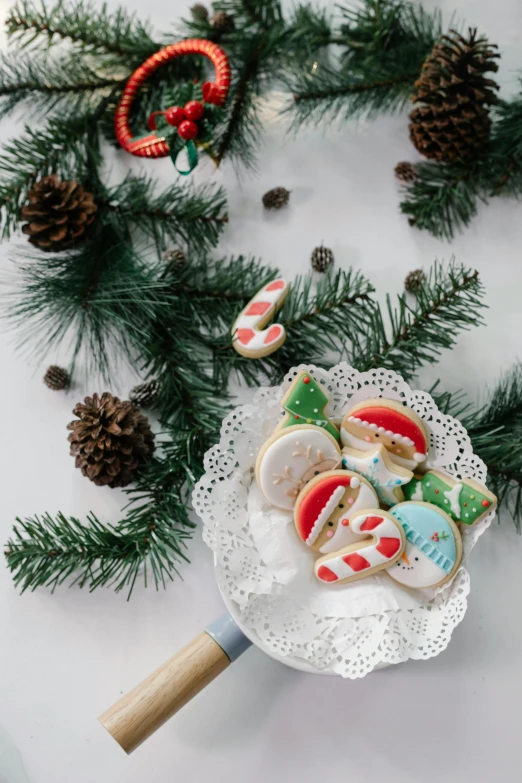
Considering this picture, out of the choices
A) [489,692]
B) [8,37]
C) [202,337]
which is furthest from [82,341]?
[489,692]

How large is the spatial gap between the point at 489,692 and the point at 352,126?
62 centimetres

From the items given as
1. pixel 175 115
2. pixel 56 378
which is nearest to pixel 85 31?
pixel 175 115

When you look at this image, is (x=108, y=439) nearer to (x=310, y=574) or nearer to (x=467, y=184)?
(x=310, y=574)

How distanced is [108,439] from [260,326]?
176 millimetres

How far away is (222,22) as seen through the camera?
786 millimetres

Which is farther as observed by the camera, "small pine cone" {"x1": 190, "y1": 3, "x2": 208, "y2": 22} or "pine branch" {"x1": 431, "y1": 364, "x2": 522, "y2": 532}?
"small pine cone" {"x1": 190, "y1": 3, "x2": 208, "y2": 22}

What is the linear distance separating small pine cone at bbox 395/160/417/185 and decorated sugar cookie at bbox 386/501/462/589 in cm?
39

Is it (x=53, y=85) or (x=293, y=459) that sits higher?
(x=53, y=85)

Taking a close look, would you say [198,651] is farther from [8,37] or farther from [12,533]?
[8,37]

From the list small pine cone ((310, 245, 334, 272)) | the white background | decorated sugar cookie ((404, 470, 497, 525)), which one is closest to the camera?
decorated sugar cookie ((404, 470, 497, 525))

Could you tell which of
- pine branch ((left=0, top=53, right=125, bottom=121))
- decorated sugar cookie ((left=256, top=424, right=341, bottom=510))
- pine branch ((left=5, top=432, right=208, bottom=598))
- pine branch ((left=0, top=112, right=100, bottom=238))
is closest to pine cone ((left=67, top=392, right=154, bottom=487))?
pine branch ((left=5, top=432, right=208, bottom=598))

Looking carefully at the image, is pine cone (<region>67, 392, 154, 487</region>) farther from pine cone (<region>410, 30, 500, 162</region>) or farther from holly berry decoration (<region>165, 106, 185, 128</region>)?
pine cone (<region>410, 30, 500, 162</region>)

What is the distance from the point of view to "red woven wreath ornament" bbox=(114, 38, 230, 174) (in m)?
0.70

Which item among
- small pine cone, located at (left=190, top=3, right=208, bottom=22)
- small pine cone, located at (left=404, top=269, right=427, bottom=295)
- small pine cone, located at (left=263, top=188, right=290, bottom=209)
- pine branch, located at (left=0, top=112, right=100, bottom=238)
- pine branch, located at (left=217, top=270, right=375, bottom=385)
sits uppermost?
small pine cone, located at (left=190, top=3, right=208, bottom=22)
